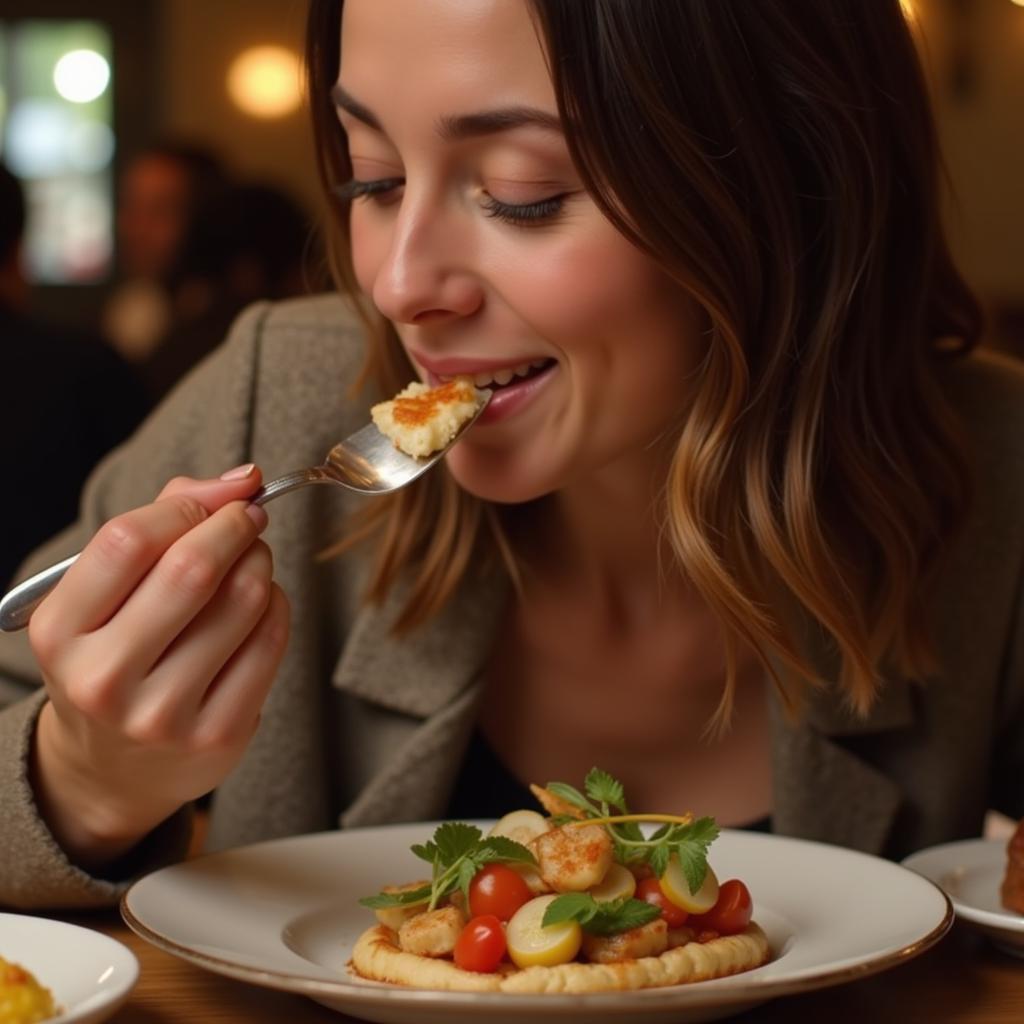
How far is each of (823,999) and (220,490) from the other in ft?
1.79

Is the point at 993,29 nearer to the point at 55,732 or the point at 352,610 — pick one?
the point at 352,610

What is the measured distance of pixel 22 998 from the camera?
0.88 meters

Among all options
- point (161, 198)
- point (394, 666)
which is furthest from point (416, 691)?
point (161, 198)

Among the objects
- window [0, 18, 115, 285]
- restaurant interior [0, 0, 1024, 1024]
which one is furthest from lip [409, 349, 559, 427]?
window [0, 18, 115, 285]

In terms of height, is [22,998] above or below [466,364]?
below

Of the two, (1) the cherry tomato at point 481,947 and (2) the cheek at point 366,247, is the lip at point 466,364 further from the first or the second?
(1) the cherry tomato at point 481,947

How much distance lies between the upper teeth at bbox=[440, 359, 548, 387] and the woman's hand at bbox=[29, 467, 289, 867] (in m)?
0.26

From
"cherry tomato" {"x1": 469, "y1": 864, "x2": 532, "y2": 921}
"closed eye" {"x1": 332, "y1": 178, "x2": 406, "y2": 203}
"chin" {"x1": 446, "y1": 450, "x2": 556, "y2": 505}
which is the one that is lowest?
"cherry tomato" {"x1": 469, "y1": 864, "x2": 532, "y2": 921}

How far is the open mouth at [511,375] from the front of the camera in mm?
→ 1369

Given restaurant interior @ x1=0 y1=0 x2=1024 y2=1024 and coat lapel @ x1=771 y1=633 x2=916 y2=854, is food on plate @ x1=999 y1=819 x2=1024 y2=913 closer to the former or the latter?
coat lapel @ x1=771 y1=633 x2=916 y2=854

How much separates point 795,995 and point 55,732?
0.57 meters

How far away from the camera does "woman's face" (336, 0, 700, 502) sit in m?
1.26

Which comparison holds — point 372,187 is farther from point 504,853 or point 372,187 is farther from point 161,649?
point 504,853

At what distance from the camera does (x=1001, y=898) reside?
4.05 feet
